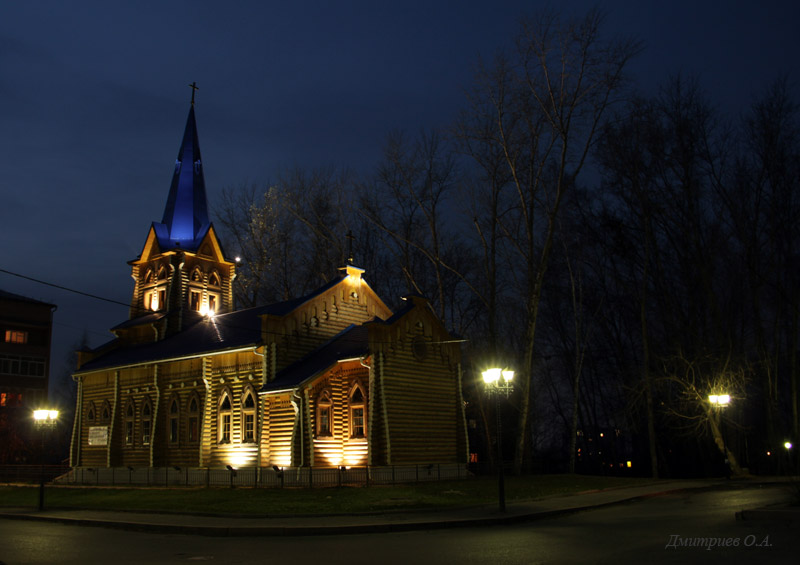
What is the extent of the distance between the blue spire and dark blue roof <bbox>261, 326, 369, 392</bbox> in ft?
48.0

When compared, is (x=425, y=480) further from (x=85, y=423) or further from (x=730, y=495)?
(x=85, y=423)

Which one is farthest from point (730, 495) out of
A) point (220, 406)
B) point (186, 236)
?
point (186, 236)

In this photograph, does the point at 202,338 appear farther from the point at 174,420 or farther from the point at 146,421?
the point at 146,421

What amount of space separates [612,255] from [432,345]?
734 inches

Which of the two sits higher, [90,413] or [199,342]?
[199,342]

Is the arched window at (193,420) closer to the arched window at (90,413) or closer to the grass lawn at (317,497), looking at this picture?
the grass lawn at (317,497)

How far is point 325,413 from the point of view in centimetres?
3188

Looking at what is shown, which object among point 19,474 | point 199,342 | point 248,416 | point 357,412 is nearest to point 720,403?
point 357,412

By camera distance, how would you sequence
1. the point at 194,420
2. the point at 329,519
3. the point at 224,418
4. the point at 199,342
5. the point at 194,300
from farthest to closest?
the point at 194,300, the point at 199,342, the point at 194,420, the point at 224,418, the point at 329,519

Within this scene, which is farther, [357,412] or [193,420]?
[193,420]

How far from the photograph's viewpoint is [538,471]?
39.6 m

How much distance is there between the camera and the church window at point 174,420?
37.7 metres

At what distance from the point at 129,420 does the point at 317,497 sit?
2085 centimetres

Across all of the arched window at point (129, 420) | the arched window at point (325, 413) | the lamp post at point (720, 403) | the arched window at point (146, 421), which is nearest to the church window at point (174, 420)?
the arched window at point (146, 421)
